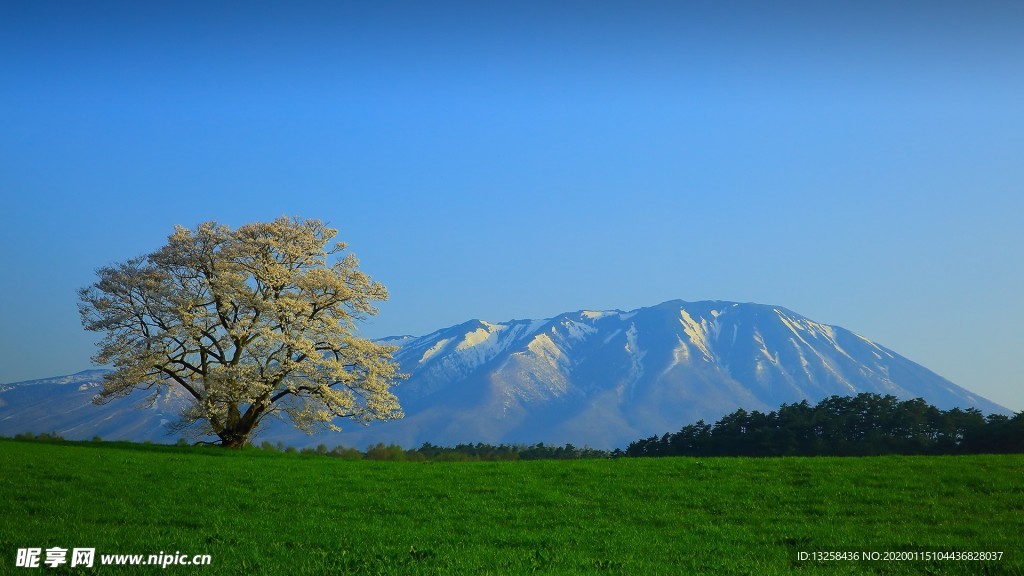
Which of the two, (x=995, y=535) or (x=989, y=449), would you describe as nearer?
(x=995, y=535)

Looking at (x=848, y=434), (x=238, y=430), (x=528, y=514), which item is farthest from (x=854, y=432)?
(x=528, y=514)

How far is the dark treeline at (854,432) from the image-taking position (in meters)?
59.2

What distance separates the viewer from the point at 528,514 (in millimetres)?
22375

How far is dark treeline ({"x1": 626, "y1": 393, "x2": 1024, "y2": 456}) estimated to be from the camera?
59219 millimetres

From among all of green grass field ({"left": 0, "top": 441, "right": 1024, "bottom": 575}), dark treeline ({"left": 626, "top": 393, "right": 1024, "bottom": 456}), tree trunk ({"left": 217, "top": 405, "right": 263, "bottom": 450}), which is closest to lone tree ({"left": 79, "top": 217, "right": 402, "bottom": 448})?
tree trunk ({"left": 217, "top": 405, "right": 263, "bottom": 450})

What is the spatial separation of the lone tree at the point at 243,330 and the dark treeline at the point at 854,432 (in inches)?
1188

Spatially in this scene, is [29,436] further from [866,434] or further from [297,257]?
[866,434]

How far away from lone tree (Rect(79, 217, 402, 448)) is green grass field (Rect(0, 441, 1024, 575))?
12.6 meters

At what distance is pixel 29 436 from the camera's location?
170 ft

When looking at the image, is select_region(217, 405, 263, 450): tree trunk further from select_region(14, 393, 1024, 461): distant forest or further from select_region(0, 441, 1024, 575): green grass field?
select_region(0, 441, 1024, 575): green grass field

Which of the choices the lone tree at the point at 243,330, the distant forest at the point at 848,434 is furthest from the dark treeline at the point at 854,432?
the lone tree at the point at 243,330

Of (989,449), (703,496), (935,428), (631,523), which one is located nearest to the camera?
(631,523)

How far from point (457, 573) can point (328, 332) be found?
3473 centimetres

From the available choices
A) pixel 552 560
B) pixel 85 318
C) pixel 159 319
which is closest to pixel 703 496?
pixel 552 560
